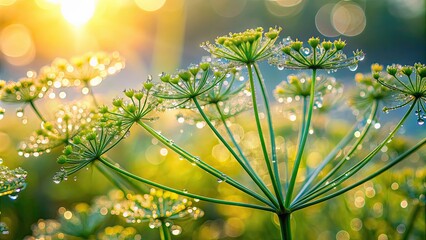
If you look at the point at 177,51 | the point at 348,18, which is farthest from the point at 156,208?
the point at 348,18

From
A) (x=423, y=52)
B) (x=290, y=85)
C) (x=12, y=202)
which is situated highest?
(x=423, y=52)

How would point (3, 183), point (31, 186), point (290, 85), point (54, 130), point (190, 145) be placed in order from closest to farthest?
1. point (3, 183)
2. point (54, 130)
3. point (290, 85)
4. point (31, 186)
5. point (190, 145)

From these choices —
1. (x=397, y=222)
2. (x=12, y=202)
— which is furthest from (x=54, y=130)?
(x=397, y=222)

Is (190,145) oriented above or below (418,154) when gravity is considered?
above

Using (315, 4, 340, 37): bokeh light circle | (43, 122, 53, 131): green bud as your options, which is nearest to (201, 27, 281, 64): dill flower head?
(43, 122, 53, 131): green bud

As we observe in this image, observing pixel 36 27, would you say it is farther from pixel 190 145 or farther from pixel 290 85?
pixel 290 85

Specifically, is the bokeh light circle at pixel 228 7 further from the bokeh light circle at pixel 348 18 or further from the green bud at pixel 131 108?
the green bud at pixel 131 108

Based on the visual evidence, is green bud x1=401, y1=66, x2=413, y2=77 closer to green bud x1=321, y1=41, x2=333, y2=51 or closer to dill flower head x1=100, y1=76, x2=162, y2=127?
green bud x1=321, y1=41, x2=333, y2=51
